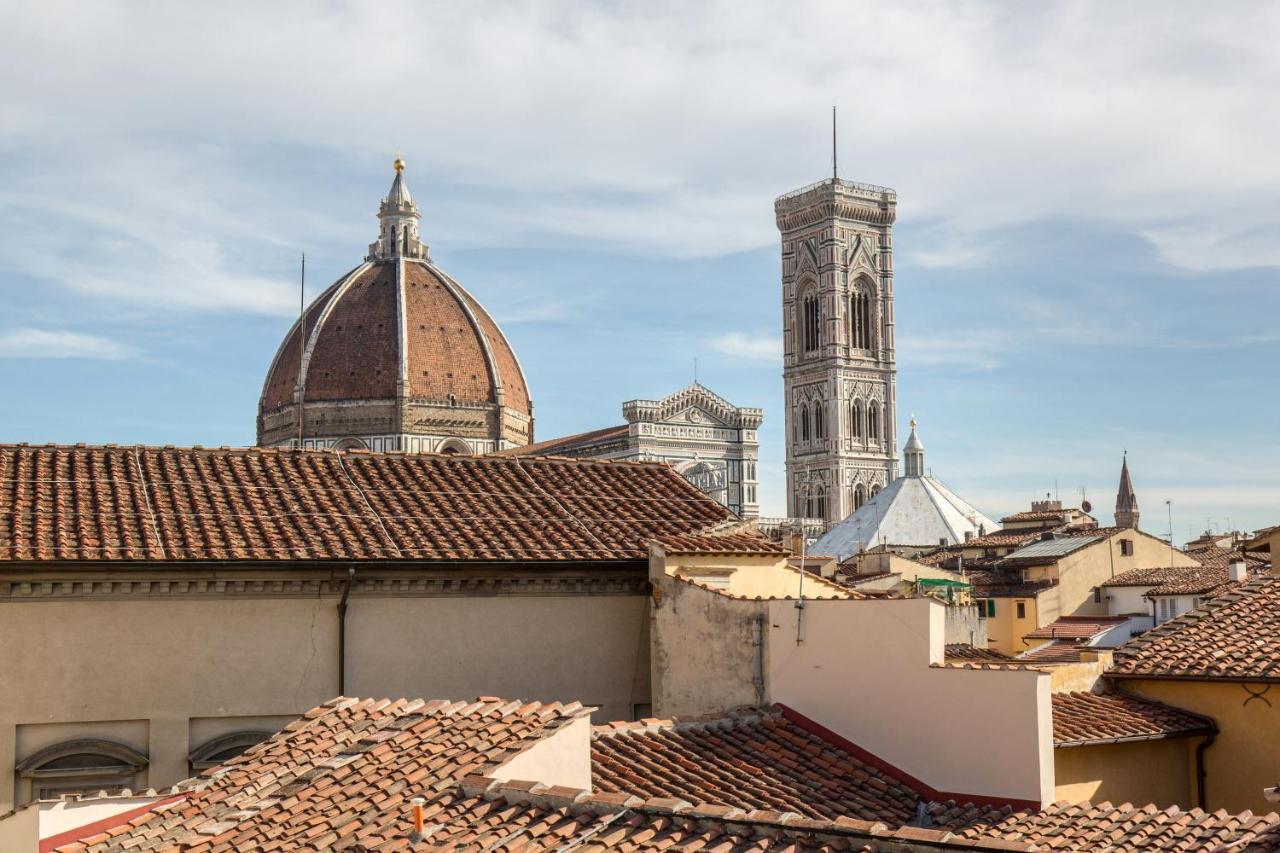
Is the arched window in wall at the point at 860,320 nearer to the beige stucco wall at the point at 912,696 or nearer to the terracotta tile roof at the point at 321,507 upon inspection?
the terracotta tile roof at the point at 321,507

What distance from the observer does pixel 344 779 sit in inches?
373

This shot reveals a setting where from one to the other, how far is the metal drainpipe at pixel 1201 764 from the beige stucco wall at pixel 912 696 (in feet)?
9.03

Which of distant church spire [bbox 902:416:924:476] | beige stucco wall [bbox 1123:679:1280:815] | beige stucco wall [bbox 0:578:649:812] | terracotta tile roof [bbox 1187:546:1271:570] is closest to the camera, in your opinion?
beige stucco wall [bbox 1123:679:1280:815]

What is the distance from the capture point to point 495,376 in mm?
100750

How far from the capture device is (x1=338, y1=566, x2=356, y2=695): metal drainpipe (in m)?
13.7

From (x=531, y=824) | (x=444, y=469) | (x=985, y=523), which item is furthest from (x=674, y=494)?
(x=985, y=523)

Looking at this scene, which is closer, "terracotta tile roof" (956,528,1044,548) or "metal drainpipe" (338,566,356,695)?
"metal drainpipe" (338,566,356,695)

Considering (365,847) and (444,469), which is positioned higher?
(444,469)

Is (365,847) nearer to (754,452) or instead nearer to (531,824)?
(531,824)

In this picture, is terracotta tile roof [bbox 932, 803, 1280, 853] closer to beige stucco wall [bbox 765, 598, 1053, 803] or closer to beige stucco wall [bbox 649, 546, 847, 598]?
beige stucco wall [bbox 765, 598, 1053, 803]

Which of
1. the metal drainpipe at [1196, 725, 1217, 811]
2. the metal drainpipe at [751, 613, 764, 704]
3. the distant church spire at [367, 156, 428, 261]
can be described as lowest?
the metal drainpipe at [1196, 725, 1217, 811]

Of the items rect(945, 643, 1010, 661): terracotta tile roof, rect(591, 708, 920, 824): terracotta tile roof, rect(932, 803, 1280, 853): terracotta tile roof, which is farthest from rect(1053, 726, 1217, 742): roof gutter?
rect(945, 643, 1010, 661): terracotta tile roof

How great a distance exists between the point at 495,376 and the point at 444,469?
278 feet

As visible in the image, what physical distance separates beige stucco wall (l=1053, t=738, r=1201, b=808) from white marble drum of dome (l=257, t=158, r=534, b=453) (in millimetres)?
85608
